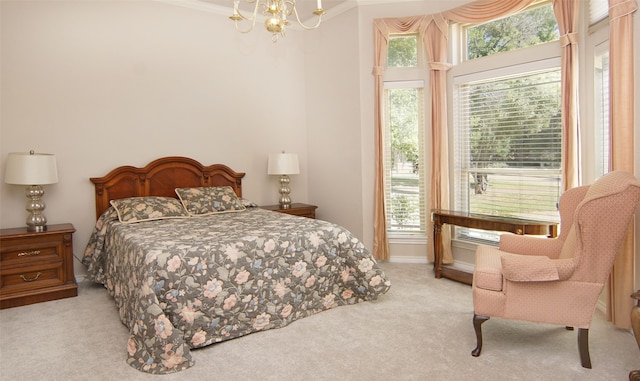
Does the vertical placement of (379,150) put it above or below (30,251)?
above

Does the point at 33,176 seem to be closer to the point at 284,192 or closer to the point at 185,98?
the point at 185,98

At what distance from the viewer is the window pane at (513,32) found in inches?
154

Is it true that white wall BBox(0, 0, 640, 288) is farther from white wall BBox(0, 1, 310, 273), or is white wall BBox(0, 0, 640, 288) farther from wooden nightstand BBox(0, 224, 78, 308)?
wooden nightstand BBox(0, 224, 78, 308)

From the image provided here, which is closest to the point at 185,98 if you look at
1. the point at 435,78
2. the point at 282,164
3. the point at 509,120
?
the point at 282,164

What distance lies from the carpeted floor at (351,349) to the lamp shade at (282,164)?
2163mm

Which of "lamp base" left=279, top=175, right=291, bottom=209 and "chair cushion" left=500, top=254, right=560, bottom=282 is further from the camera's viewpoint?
"lamp base" left=279, top=175, right=291, bottom=209

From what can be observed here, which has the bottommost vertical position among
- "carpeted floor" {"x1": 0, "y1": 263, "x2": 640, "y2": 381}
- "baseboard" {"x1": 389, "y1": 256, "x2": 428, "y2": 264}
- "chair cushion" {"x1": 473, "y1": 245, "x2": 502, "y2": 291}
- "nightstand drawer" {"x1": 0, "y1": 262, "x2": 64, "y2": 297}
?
"carpeted floor" {"x1": 0, "y1": 263, "x2": 640, "y2": 381}

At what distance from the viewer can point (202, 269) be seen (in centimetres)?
284

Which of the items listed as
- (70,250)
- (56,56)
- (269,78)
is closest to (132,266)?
(70,250)

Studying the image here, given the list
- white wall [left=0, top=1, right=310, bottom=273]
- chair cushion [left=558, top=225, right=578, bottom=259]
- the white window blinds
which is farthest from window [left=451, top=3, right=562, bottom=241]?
white wall [left=0, top=1, right=310, bottom=273]

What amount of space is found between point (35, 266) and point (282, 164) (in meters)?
2.66

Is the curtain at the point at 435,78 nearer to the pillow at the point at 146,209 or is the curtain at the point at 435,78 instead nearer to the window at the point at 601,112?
the window at the point at 601,112

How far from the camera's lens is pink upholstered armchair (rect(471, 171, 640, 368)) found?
238 centimetres

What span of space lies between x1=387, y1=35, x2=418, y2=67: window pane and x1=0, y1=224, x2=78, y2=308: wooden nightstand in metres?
3.77
